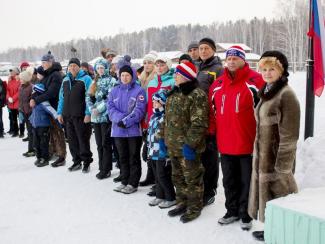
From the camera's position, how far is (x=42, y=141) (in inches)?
266

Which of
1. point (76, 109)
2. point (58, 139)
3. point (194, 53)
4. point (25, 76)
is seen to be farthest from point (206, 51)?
point (25, 76)

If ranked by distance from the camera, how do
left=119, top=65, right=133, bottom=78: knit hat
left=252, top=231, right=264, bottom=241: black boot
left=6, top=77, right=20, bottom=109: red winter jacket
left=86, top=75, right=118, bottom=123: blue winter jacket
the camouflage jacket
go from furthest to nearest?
1. left=6, top=77, right=20, bottom=109: red winter jacket
2. left=86, top=75, right=118, bottom=123: blue winter jacket
3. left=119, top=65, right=133, bottom=78: knit hat
4. the camouflage jacket
5. left=252, top=231, right=264, bottom=241: black boot

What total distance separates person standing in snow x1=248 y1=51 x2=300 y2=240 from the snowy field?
63cm

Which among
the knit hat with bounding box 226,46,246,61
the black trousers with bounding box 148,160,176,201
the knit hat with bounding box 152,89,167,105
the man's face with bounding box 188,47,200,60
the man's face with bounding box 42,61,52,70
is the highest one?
the man's face with bounding box 188,47,200,60

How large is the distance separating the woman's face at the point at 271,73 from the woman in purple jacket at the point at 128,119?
2.04 meters

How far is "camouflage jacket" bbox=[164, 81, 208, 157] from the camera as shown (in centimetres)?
372

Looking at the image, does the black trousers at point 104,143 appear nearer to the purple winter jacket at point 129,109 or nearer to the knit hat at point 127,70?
the purple winter jacket at point 129,109

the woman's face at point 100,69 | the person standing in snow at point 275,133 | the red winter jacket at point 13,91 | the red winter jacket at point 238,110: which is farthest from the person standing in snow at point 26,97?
the person standing in snow at point 275,133

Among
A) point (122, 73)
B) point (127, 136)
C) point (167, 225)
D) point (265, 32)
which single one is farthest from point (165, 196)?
point (265, 32)

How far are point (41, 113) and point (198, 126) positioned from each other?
13.1 ft

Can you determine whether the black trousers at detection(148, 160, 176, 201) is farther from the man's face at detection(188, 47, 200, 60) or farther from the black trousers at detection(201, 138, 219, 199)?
the man's face at detection(188, 47, 200, 60)

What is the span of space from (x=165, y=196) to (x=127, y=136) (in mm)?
987

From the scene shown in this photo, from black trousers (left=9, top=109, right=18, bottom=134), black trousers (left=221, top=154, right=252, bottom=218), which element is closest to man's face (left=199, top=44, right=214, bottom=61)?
black trousers (left=221, top=154, right=252, bottom=218)

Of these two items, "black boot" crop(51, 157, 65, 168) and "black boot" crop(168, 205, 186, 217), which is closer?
"black boot" crop(168, 205, 186, 217)
